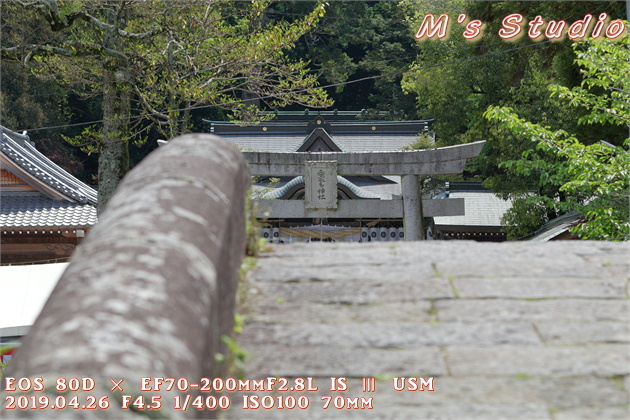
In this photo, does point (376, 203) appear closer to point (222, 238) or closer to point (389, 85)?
point (222, 238)

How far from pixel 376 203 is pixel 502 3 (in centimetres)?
607

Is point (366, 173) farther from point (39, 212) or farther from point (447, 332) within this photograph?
point (39, 212)

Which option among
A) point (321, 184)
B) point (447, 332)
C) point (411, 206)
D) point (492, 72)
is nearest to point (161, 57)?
point (321, 184)

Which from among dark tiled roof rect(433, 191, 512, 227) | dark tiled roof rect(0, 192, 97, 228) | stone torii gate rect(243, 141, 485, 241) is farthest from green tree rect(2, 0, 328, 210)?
dark tiled roof rect(433, 191, 512, 227)

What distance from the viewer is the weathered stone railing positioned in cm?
171

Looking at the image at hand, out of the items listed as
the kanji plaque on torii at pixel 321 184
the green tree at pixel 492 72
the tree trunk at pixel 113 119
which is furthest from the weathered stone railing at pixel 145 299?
the green tree at pixel 492 72

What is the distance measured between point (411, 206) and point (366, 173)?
0.92 m

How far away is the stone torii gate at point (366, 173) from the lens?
11344mm

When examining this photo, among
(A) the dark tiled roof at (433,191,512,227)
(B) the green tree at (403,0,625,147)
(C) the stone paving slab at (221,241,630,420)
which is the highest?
(B) the green tree at (403,0,625,147)

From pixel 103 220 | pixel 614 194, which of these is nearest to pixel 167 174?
pixel 103 220

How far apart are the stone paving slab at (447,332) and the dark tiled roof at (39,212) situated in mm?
14181

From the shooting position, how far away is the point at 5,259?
17.7m

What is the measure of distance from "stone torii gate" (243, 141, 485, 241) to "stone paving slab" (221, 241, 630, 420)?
771cm

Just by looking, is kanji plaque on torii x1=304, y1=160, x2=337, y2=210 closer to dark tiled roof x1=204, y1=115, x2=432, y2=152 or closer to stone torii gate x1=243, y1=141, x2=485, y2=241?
stone torii gate x1=243, y1=141, x2=485, y2=241
